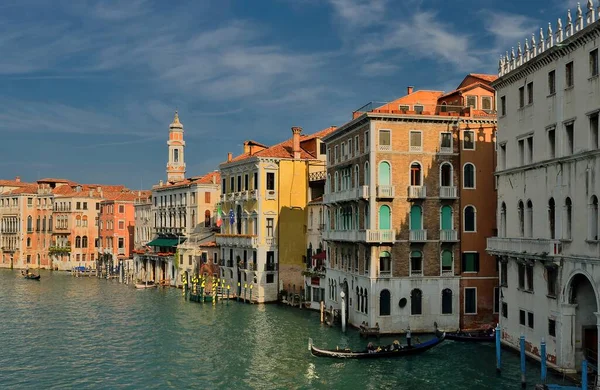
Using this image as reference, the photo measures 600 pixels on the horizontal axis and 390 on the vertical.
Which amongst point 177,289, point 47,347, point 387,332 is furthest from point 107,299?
point 387,332

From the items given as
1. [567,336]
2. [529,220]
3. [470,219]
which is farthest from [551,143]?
[470,219]

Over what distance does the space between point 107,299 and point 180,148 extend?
89.4 ft

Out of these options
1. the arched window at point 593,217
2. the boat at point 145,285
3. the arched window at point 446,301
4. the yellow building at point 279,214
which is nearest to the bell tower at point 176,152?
the boat at point 145,285

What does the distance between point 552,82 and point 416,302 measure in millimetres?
13017

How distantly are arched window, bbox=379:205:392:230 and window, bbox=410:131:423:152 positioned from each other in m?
3.18

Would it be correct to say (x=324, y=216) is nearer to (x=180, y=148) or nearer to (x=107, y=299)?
(x=107, y=299)

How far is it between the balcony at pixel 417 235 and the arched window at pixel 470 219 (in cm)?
225

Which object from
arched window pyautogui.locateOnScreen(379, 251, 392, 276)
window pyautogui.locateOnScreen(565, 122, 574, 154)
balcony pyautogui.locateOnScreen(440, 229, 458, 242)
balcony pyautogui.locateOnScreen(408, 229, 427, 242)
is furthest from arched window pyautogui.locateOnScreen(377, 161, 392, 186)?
window pyautogui.locateOnScreen(565, 122, 574, 154)

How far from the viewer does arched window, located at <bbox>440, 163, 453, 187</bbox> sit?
33.0m

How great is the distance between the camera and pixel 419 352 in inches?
1109

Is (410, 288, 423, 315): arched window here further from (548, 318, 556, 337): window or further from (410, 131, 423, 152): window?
(548, 318, 556, 337): window

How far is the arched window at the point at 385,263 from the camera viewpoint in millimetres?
32188

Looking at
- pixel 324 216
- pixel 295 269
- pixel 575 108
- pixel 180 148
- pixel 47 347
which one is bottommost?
pixel 47 347

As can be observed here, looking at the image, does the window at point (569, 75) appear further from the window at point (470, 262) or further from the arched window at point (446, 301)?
the arched window at point (446, 301)
